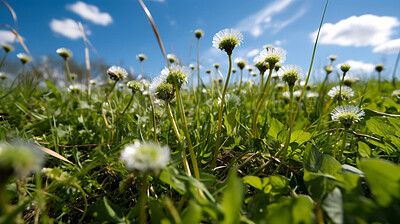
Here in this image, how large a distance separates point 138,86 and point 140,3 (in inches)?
29.5

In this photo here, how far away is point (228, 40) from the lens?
1003mm

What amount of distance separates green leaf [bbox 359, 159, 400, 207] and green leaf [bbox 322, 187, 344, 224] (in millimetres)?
87

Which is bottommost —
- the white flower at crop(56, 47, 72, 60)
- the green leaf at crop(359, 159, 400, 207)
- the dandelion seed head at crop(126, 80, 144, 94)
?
the green leaf at crop(359, 159, 400, 207)

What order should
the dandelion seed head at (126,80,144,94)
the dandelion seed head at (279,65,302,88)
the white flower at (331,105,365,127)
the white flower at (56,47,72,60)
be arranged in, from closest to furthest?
the white flower at (331,105,365,127) < the dandelion seed head at (279,65,302,88) < the dandelion seed head at (126,80,144,94) < the white flower at (56,47,72,60)

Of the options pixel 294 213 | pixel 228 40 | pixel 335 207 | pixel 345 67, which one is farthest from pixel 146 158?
pixel 345 67

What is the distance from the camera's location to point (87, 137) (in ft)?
4.93

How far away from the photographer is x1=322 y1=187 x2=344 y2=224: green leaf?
0.54m

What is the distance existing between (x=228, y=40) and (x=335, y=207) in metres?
0.70

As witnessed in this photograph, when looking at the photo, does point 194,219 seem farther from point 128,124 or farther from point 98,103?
point 98,103

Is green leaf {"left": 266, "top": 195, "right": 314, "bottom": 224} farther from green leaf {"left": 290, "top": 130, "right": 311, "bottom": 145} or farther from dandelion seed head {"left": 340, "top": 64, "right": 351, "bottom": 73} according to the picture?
dandelion seed head {"left": 340, "top": 64, "right": 351, "bottom": 73}

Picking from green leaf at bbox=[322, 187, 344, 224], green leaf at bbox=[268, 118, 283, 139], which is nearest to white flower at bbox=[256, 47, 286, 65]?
green leaf at bbox=[268, 118, 283, 139]

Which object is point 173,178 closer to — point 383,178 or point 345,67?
point 383,178

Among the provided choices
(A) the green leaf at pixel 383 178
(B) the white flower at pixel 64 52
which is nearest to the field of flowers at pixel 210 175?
(A) the green leaf at pixel 383 178

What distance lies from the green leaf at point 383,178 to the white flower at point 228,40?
0.67m
